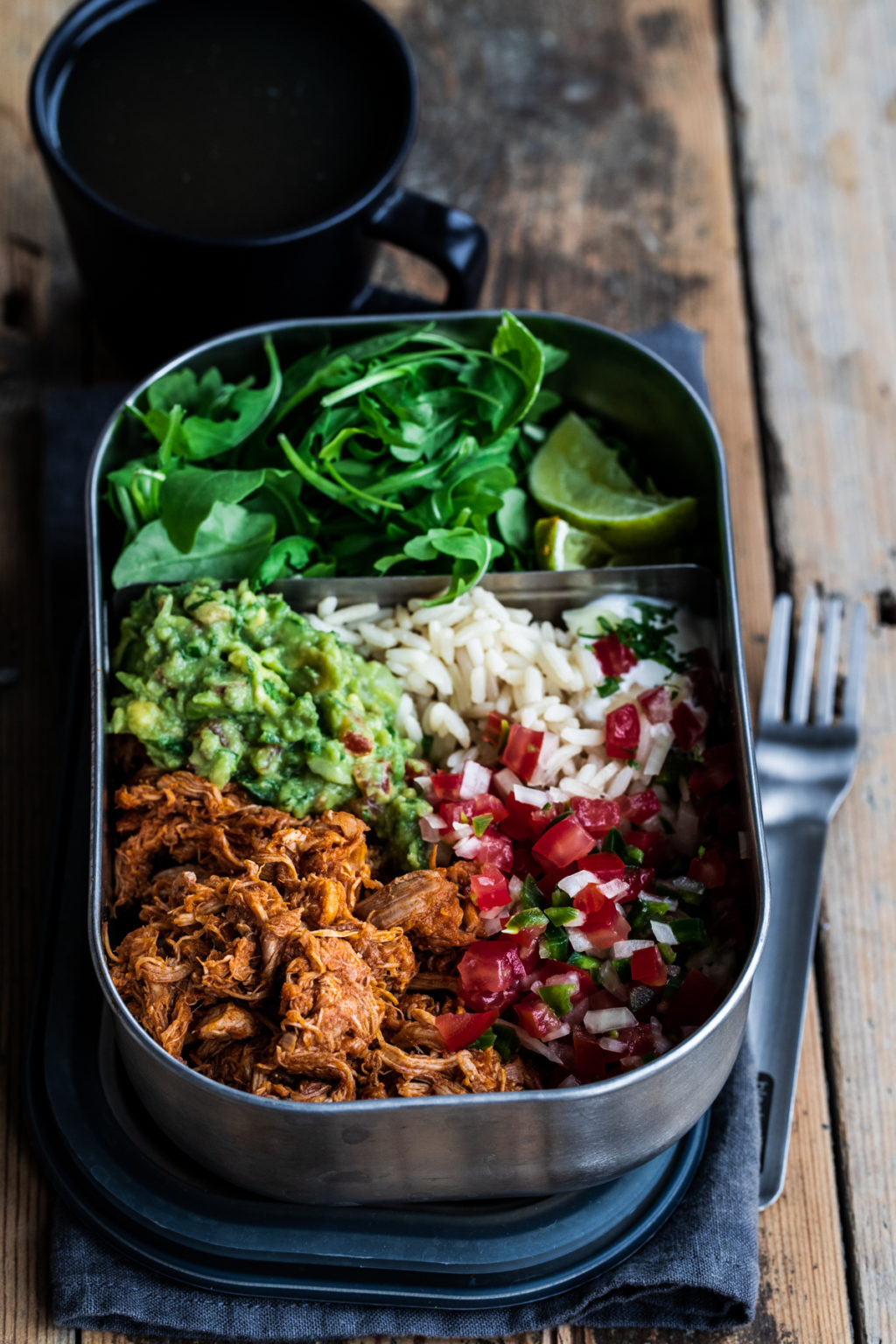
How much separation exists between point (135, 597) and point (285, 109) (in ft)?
2.80

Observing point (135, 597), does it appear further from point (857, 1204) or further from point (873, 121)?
point (873, 121)

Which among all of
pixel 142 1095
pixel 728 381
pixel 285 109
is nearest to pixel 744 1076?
pixel 142 1095

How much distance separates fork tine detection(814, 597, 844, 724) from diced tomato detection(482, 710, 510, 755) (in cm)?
51

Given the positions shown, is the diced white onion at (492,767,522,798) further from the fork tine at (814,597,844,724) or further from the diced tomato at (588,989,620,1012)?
the fork tine at (814,597,844,724)

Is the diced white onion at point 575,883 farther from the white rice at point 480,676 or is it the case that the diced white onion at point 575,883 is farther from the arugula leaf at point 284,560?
the arugula leaf at point 284,560

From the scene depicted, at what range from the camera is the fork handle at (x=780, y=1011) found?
1.63 m

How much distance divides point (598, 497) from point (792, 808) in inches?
20.4

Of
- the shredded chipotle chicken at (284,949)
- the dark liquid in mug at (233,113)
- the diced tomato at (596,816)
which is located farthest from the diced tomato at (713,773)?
the dark liquid in mug at (233,113)

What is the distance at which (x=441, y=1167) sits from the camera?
1.36 metres

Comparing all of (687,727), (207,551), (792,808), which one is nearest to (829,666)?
(792,808)

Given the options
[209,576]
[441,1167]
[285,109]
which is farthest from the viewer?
[285,109]

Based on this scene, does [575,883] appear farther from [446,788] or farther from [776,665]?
[776,665]

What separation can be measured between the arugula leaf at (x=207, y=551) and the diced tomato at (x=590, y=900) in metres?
0.63

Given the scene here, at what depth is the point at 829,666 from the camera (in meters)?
1.89
